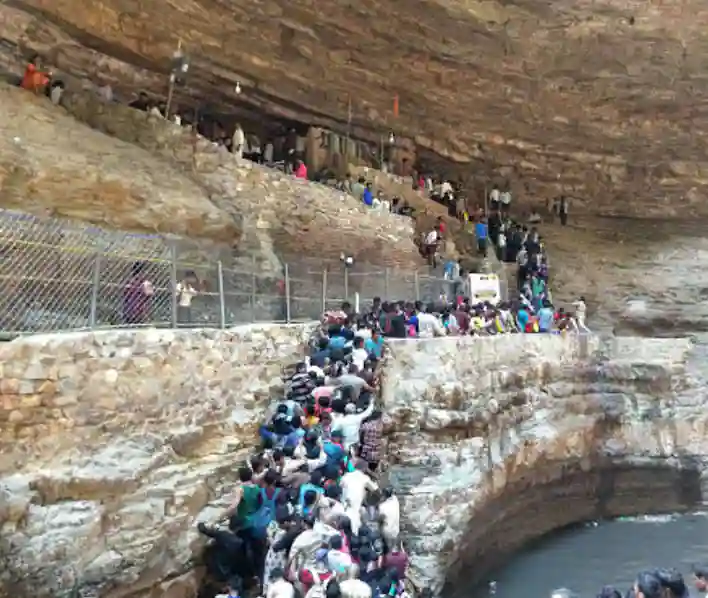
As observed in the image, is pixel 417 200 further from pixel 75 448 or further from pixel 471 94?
pixel 75 448

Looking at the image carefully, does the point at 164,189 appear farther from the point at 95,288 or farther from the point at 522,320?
the point at 522,320

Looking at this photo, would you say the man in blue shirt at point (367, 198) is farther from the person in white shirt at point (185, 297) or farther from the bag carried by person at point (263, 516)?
the bag carried by person at point (263, 516)

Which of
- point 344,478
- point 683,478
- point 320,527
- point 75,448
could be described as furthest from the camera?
point 683,478

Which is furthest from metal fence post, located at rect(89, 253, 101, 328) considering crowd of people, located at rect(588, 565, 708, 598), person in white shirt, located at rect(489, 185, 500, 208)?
person in white shirt, located at rect(489, 185, 500, 208)

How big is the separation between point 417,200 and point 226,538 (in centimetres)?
1358

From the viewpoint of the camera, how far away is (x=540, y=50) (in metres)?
17.4

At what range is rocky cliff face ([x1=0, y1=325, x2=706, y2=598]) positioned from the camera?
16.8 ft

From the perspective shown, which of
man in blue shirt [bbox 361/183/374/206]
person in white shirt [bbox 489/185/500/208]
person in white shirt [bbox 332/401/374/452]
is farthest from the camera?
person in white shirt [bbox 489/185/500/208]

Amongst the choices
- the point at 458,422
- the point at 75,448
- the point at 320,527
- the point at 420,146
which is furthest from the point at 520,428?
the point at 420,146

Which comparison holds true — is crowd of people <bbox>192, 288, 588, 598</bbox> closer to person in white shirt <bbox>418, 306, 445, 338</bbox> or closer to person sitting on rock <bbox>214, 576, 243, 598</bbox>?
person sitting on rock <bbox>214, 576, 243, 598</bbox>

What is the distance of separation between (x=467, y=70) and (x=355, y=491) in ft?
45.7

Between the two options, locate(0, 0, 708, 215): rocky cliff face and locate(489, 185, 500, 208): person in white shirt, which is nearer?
locate(0, 0, 708, 215): rocky cliff face

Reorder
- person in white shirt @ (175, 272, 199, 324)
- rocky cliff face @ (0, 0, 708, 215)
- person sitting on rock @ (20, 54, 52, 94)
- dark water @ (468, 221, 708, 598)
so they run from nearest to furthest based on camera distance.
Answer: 1. person in white shirt @ (175, 272, 199, 324)
2. dark water @ (468, 221, 708, 598)
3. person sitting on rock @ (20, 54, 52, 94)
4. rocky cliff face @ (0, 0, 708, 215)

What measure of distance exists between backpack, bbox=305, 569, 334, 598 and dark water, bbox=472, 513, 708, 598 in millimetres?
5336
